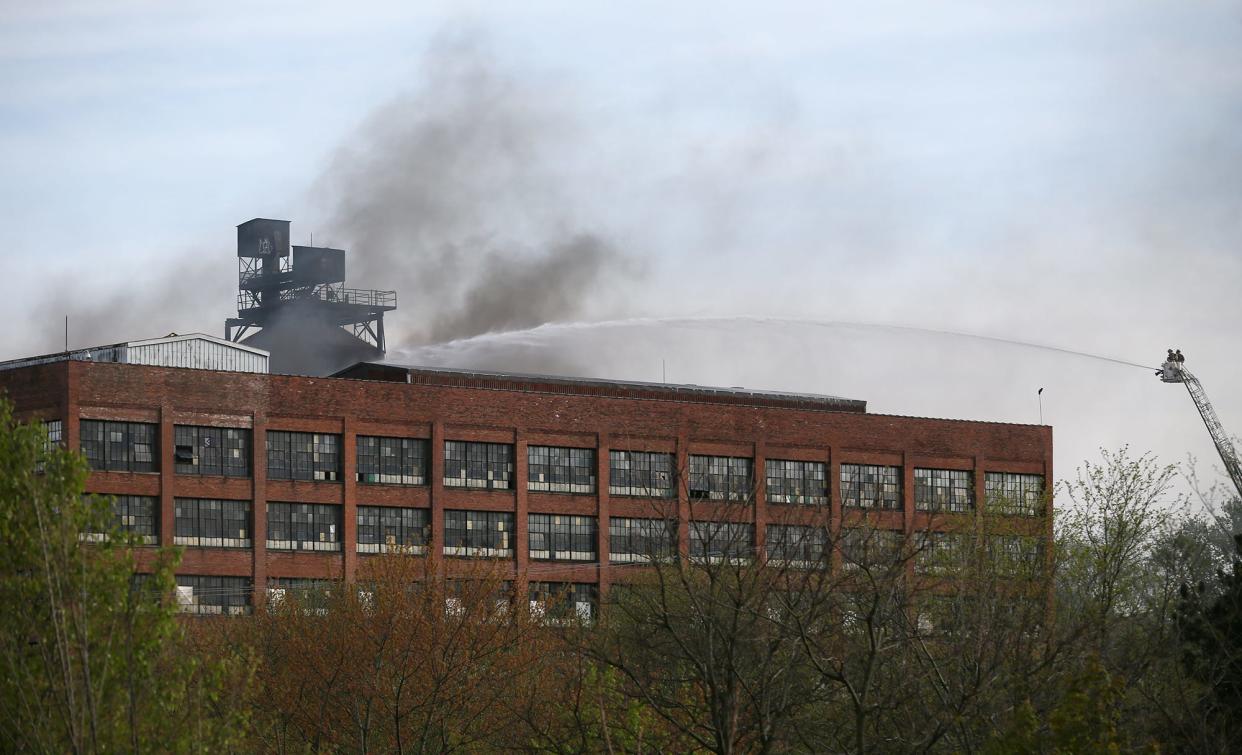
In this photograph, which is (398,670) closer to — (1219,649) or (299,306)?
(1219,649)

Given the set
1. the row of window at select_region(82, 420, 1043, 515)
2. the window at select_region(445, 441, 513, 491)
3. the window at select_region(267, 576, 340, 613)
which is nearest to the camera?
the window at select_region(267, 576, 340, 613)

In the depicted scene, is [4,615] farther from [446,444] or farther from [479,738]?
[446,444]

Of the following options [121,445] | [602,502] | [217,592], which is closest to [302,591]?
[217,592]

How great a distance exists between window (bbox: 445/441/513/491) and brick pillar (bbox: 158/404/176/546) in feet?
41.1

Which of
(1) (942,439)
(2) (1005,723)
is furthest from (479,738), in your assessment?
(1) (942,439)

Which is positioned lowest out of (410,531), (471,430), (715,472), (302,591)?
(302,591)

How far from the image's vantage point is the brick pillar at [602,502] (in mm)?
83938

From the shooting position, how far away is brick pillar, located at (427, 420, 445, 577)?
80.1m

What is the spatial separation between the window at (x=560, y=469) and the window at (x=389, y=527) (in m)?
5.84

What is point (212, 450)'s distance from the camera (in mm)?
76375

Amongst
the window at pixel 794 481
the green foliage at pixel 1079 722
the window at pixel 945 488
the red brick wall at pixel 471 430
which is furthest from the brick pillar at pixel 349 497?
the green foliage at pixel 1079 722

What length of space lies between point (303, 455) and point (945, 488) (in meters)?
34.1

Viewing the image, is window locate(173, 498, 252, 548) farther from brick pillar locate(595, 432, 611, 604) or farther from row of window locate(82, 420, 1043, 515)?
brick pillar locate(595, 432, 611, 604)

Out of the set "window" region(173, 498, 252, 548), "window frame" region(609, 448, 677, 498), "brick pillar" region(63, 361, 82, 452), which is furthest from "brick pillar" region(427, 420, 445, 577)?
"brick pillar" region(63, 361, 82, 452)
